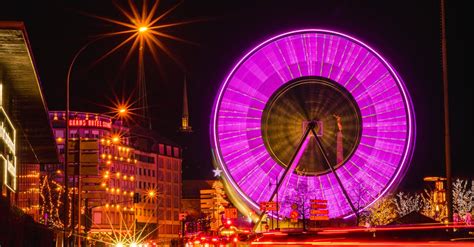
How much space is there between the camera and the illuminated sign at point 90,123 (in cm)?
12357

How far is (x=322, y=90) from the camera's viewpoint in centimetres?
6181

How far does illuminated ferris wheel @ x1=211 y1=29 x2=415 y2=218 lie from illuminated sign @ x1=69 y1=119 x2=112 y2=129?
66.1 metres

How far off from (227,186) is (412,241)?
1545 inches

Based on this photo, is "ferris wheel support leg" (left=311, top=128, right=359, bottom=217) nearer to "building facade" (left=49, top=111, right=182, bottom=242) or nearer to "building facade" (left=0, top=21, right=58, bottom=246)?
"building facade" (left=0, top=21, right=58, bottom=246)

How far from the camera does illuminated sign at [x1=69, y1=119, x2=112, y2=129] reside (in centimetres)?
12357

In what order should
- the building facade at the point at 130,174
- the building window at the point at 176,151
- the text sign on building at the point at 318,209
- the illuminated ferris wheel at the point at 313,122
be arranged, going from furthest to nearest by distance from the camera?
the building window at the point at 176,151 < the building facade at the point at 130,174 < the illuminated ferris wheel at the point at 313,122 < the text sign on building at the point at 318,209

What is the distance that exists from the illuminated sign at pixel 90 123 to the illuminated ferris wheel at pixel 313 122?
6613 cm

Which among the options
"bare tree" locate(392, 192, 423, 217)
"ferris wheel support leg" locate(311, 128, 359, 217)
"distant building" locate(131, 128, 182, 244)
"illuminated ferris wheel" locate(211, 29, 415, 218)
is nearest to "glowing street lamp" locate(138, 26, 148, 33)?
"illuminated ferris wheel" locate(211, 29, 415, 218)

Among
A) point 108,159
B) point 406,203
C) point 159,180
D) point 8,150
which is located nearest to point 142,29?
point 8,150

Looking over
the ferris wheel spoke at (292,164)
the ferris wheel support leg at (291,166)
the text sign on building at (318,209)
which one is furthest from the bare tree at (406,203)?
the text sign on building at (318,209)

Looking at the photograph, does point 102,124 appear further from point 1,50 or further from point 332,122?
point 1,50

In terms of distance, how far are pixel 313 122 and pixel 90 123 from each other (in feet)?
243

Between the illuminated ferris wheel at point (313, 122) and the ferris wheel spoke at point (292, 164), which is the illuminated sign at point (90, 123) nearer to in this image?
the illuminated ferris wheel at point (313, 122)

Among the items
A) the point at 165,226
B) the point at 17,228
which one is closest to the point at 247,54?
the point at 17,228
